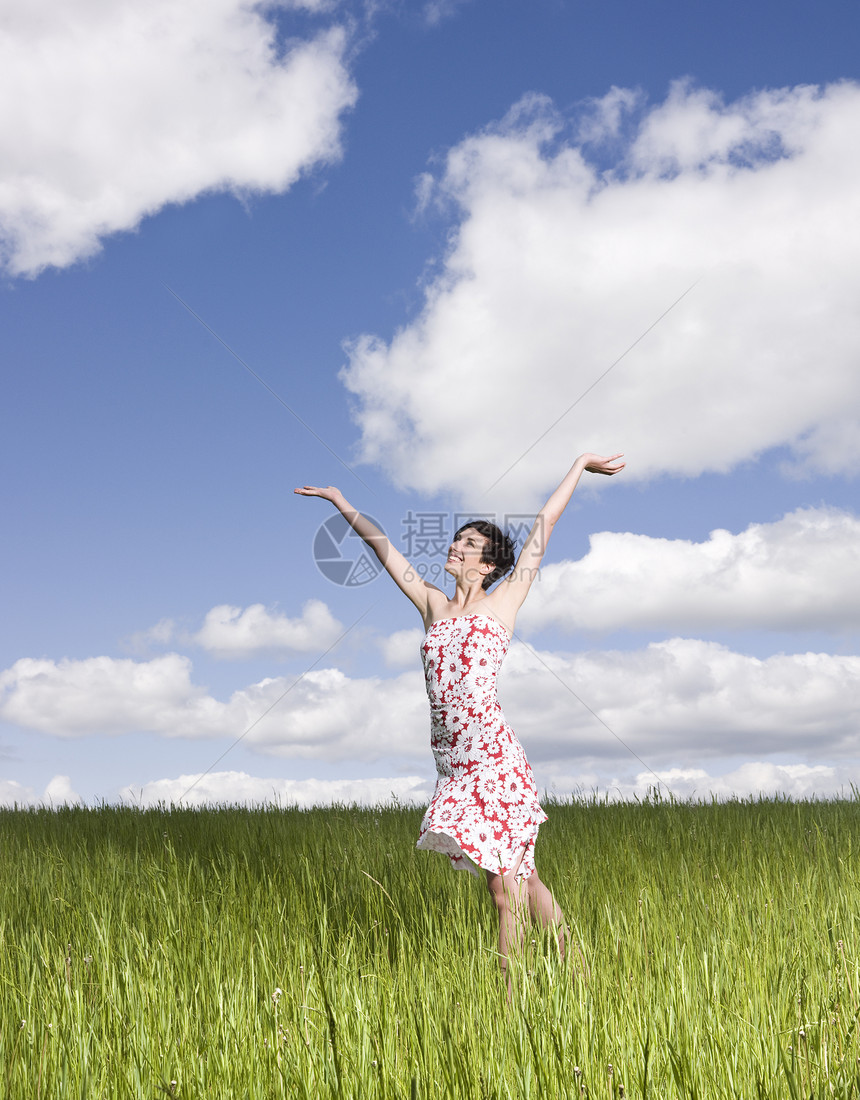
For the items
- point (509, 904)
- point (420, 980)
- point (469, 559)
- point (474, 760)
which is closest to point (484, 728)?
point (474, 760)

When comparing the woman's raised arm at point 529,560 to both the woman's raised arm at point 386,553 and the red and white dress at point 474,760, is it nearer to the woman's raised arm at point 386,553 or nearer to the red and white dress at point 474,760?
the red and white dress at point 474,760

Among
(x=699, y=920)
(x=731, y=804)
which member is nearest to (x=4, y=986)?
(x=699, y=920)

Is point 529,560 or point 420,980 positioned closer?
point 420,980

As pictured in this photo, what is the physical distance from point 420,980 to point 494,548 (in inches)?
90.4

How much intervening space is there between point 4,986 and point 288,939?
1362mm

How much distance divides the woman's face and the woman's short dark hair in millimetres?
23

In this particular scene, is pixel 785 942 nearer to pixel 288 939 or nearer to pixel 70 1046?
pixel 288 939

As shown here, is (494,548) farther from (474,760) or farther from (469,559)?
(474,760)

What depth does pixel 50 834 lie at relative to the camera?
30.6 feet

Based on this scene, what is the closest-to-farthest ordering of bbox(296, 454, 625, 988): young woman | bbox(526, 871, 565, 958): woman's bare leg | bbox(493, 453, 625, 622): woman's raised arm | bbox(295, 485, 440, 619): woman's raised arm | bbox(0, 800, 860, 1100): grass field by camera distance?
bbox(0, 800, 860, 1100): grass field < bbox(296, 454, 625, 988): young woman < bbox(526, 871, 565, 958): woman's bare leg < bbox(493, 453, 625, 622): woman's raised arm < bbox(295, 485, 440, 619): woman's raised arm

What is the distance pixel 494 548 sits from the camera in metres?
4.74

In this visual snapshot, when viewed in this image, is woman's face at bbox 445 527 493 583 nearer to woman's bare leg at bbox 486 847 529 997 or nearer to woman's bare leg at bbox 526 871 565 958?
woman's bare leg at bbox 486 847 529 997

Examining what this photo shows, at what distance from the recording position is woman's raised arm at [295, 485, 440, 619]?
4934mm

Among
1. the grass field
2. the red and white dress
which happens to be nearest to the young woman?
the red and white dress
